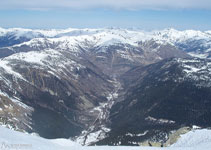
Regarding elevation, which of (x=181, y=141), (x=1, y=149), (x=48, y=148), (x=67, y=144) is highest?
(x=1, y=149)

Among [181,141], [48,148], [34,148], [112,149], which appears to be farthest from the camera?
[181,141]

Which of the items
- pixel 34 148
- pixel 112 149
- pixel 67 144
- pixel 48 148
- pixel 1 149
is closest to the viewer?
pixel 1 149

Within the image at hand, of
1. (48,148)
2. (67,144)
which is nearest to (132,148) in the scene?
(67,144)

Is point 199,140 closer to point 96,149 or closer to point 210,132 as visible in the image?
point 210,132

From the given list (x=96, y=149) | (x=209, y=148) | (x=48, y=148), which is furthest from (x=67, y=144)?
(x=209, y=148)

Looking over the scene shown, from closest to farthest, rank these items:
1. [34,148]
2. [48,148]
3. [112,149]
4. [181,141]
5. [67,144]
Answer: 1. [34,148]
2. [48,148]
3. [112,149]
4. [67,144]
5. [181,141]

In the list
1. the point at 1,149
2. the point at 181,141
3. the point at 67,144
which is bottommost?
the point at 181,141

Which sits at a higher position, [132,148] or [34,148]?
[34,148]

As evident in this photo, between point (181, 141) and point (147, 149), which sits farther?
point (181, 141)

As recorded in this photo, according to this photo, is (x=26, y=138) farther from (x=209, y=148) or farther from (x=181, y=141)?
(x=181, y=141)
